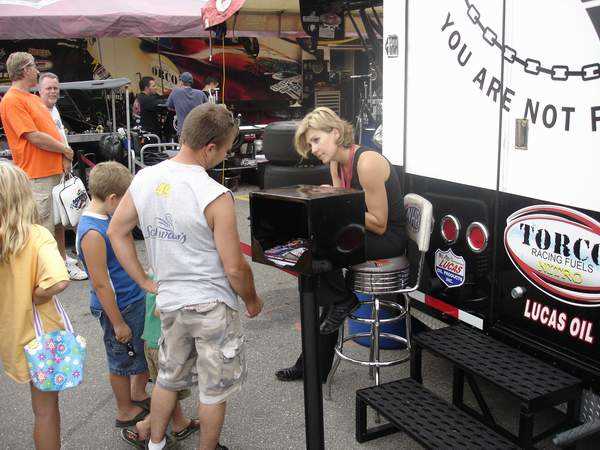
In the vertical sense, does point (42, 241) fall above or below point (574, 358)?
above

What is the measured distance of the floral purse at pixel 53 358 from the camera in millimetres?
2654

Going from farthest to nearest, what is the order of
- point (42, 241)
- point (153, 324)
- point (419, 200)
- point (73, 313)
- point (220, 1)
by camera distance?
point (220, 1) < point (73, 313) < point (419, 200) < point (153, 324) < point (42, 241)

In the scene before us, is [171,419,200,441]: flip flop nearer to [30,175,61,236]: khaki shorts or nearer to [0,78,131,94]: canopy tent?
[30,175,61,236]: khaki shorts

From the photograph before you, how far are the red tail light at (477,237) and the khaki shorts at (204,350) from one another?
49.8 inches

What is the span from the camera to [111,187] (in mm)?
3078

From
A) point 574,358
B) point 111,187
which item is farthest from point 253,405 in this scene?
point 574,358

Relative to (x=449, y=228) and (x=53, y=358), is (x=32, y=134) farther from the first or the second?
(x=449, y=228)

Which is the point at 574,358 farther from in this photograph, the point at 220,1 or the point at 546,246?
the point at 220,1

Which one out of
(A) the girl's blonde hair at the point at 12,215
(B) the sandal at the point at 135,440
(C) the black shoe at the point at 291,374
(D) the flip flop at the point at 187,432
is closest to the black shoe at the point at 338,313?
(C) the black shoe at the point at 291,374

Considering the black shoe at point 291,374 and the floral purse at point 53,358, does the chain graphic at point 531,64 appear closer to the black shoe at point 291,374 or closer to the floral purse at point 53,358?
the black shoe at point 291,374

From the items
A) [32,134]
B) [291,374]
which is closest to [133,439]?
[291,374]

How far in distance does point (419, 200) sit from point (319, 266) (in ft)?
4.23

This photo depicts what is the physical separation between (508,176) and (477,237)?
0.38m

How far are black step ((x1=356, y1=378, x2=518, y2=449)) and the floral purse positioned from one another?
4.41 feet
